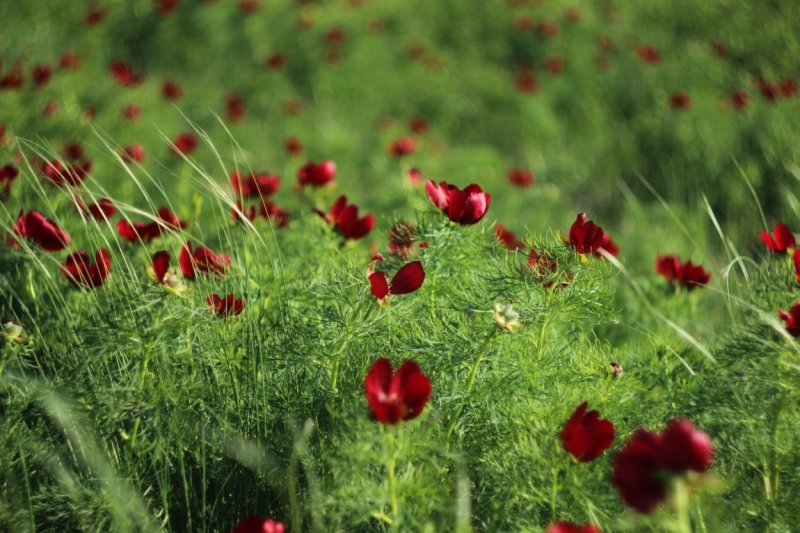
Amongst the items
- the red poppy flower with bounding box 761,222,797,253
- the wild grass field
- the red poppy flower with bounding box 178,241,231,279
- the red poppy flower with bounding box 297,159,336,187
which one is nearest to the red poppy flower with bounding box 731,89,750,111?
the wild grass field

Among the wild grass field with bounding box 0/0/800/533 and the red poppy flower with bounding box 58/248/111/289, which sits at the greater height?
the red poppy flower with bounding box 58/248/111/289

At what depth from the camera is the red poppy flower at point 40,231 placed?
1.36 m

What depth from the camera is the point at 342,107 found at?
4977 mm

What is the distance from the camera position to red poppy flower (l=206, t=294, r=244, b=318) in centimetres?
125

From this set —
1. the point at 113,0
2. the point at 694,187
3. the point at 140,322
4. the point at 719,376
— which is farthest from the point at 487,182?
the point at 113,0

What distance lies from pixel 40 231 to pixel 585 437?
3.66ft

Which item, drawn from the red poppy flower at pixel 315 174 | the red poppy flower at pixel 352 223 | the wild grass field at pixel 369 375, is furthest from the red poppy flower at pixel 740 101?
the red poppy flower at pixel 352 223

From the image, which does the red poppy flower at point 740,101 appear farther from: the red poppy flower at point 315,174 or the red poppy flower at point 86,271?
the red poppy flower at point 86,271

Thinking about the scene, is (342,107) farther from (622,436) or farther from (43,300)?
(622,436)

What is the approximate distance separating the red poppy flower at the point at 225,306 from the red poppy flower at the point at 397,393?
43 centimetres

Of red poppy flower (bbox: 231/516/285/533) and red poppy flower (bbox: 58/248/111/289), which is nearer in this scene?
red poppy flower (bbox: 231/516/285/533)

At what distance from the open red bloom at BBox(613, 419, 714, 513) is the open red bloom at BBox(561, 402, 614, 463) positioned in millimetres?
200

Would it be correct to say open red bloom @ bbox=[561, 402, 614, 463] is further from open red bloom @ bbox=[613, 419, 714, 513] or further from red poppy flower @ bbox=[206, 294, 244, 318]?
red poppy flower @ bbox=[206, 294, 244, 318]

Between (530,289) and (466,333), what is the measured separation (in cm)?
14
